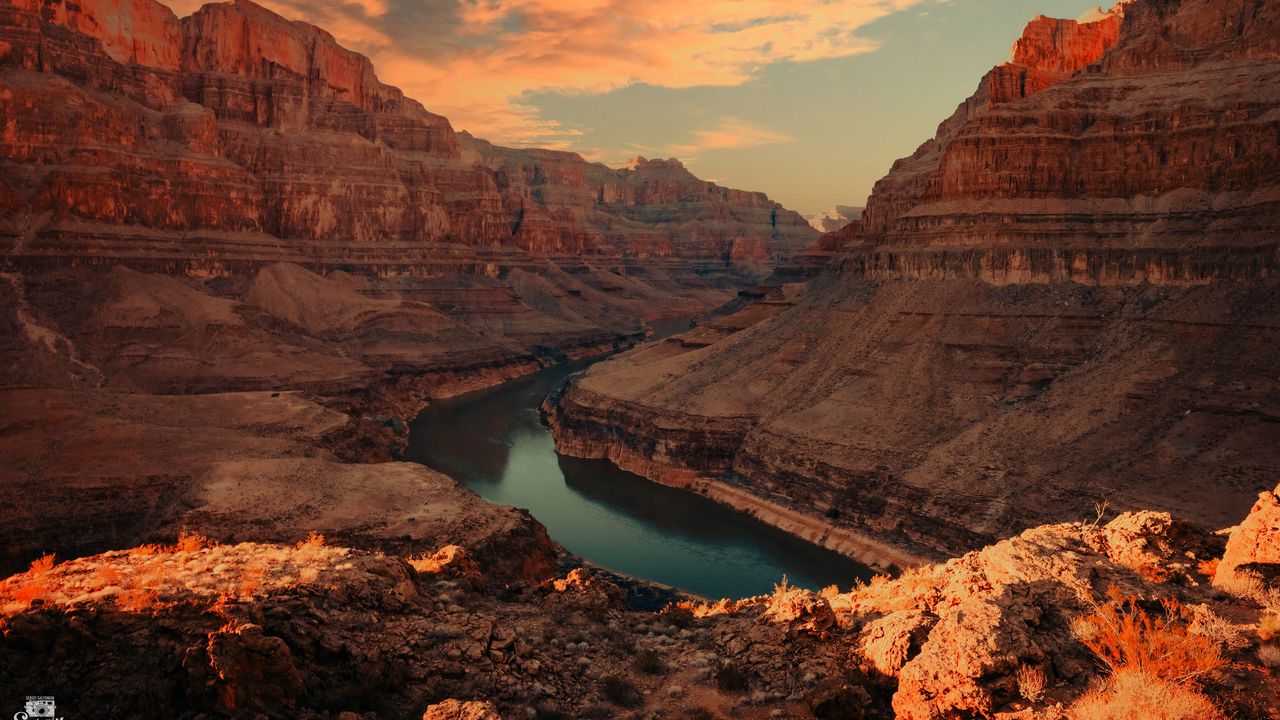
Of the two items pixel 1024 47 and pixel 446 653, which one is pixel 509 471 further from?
pixel 1024 47

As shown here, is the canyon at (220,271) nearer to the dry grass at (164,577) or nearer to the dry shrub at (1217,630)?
the dry grass at (164,577)

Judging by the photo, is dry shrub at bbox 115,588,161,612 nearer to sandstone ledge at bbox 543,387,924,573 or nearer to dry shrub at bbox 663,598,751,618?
dry shrub at bbox 663,598,751,618

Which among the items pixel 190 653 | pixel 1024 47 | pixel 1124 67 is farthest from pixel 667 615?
pixel 1024 47

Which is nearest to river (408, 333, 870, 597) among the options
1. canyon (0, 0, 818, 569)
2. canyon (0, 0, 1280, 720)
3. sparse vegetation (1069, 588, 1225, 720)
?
canyon (0, 0, 1280, 720)

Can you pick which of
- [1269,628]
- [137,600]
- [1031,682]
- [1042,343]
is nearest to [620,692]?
[1031,682]

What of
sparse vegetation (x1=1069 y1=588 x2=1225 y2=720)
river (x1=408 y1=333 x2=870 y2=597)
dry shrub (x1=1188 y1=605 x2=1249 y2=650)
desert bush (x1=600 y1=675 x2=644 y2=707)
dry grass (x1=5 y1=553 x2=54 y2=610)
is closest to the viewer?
sparse vegetation (x1=1069 y1=588 x2=1225 y2=720)

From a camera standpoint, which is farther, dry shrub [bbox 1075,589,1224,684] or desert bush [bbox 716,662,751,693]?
desert bush [bbox 716,662,751,693]

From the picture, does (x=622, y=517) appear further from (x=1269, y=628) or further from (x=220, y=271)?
(x=220, y=271)
